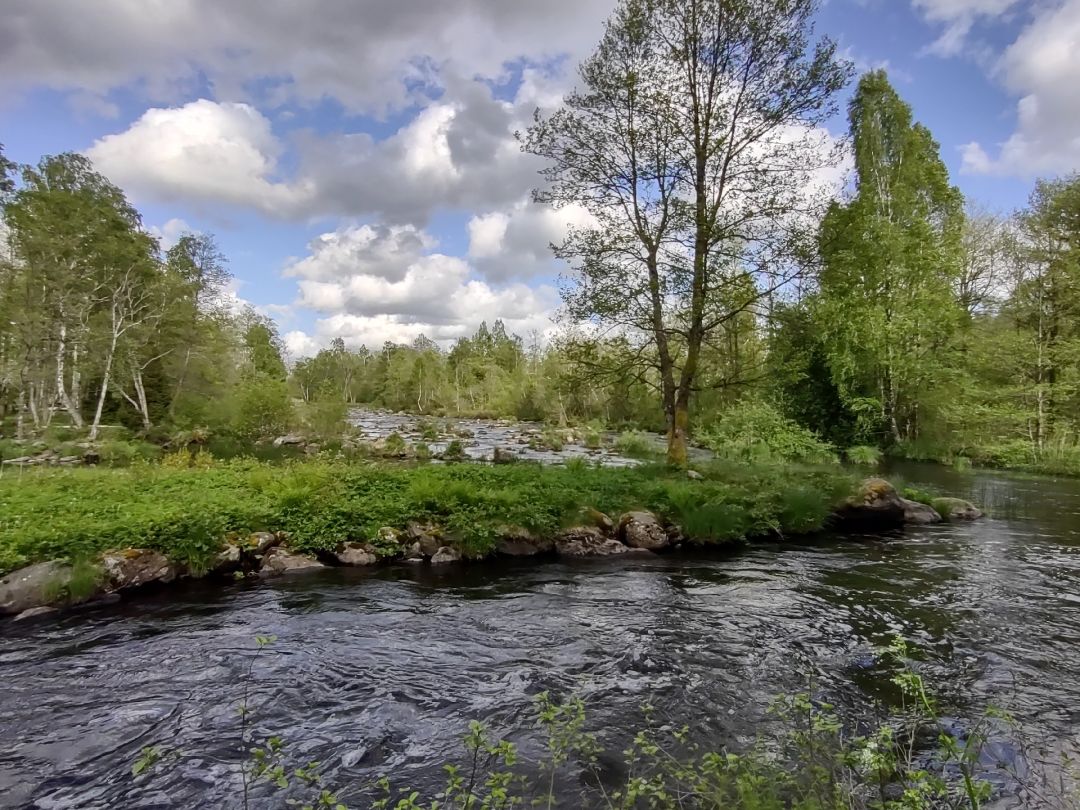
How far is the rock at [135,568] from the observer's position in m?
8.78

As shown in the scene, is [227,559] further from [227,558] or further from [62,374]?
[62,374]

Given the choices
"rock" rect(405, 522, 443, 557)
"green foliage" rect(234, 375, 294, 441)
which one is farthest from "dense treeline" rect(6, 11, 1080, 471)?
"rock" rect(405, 522, 443, 557)

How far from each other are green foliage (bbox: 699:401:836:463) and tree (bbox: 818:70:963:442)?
6.10m

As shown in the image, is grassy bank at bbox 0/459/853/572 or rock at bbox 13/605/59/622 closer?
rock at bbox 13/605/59/622

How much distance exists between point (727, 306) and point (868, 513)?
6.75 m

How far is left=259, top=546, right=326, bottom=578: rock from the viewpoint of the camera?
32.9ft

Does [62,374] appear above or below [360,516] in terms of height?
above

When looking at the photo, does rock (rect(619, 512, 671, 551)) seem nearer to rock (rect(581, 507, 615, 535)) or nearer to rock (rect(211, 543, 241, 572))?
rock (rect(581, 507, 615, 535))

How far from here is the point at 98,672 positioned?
6246mm

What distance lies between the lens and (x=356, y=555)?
10734mm

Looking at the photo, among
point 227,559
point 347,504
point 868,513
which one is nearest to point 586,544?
point 347,504

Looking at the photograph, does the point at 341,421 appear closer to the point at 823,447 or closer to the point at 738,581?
the point at 823,447

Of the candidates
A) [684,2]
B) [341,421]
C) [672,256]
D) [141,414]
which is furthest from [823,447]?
[141,414]

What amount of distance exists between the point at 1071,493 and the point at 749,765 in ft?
73.8
